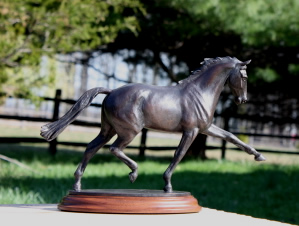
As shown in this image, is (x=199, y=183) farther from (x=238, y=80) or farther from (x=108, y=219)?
(x=108, y=219)

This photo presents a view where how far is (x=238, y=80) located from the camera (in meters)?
3.61

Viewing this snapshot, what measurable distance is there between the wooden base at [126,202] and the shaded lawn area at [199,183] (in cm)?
266

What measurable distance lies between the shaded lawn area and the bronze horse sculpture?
8.60 ft

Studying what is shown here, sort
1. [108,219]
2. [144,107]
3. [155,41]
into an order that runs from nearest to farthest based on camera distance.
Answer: [108,219] → [144,107] → [155,41]

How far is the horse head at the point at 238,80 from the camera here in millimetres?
3596

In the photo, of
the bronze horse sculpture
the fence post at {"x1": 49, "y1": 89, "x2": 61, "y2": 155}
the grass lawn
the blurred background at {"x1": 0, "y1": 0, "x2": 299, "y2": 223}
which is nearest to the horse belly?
the bronze horse sculpture

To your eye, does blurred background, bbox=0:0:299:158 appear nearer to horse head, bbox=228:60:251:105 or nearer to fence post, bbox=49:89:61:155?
fence post, bbox=49:89:61:155

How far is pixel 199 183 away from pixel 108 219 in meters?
5.91

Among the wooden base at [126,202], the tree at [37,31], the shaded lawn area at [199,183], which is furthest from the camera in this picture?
the tree at [37,31]

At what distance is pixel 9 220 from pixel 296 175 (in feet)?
24.5

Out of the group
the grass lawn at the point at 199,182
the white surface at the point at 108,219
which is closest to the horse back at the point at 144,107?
the white surface at the point at 108,219

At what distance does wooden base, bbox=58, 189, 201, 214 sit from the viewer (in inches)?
128

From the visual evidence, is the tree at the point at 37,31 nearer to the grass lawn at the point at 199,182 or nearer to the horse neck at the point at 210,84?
the grass lawn at the point at 199,182

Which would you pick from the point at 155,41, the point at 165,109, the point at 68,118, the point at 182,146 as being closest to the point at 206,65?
the point at 165,109
